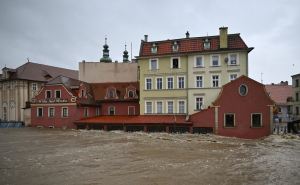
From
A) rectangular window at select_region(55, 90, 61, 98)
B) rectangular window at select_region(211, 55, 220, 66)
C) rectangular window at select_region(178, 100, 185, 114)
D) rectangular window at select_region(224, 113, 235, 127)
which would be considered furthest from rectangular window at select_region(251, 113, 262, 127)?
rectangular window at select_region(55, 90, 61, 98)

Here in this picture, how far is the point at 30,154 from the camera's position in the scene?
20.5 m

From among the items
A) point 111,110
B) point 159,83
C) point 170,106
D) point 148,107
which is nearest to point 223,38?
point 159,83

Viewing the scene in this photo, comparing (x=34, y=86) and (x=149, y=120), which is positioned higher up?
(x=34, y=86)

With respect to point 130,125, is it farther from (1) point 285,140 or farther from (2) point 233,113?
(1) point 285,140

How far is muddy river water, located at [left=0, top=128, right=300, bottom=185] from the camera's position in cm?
1367

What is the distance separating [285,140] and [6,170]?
2559 cm

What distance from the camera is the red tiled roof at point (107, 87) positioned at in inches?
1762

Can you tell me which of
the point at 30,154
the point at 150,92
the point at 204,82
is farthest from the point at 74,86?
the point at 30,154

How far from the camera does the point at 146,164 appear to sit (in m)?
17.1

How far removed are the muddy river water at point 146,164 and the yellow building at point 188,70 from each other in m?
12.9

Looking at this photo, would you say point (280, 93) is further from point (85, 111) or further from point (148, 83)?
point (85, 111)

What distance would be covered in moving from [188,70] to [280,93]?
115 ft

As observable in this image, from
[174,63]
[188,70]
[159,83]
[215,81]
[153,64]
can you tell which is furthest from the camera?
[153,64]

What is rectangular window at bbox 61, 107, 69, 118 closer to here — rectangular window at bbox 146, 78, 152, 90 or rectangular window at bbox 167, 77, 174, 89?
rectangular window at bbox 146, 78, 152, 90
